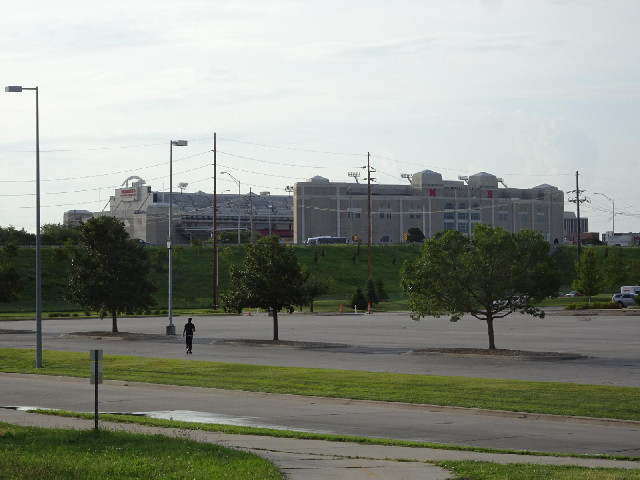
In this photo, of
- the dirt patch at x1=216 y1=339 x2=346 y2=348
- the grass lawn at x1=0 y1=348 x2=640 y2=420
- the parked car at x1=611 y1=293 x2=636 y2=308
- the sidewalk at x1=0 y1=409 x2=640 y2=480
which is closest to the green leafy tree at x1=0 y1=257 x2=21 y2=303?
the dirt patch at x1=216 y1=339 x2=346 y2=348

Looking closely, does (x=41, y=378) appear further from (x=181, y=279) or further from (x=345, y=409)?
(x=181, y=279)

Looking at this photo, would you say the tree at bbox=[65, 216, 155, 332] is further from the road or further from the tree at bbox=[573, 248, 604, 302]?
the tree at bbox=[573, 248, 604, 302]

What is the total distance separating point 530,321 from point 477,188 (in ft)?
441

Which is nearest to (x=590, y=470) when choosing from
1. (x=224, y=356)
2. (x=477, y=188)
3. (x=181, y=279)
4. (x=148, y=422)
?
(x=148, y=422)

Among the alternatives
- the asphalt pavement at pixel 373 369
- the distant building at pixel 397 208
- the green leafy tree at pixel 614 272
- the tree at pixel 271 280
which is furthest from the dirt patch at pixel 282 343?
the distant building at pixel 397 208

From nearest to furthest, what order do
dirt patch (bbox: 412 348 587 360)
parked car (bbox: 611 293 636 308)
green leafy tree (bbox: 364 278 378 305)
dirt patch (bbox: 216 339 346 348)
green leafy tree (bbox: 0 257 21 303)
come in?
dirt patch (bbox: 412 348 587 360) < dirt patch (bbox: 216 339 346 348) < green leafy tree (bbox: 0 257 21 303) < parked car (bbox: 611 293 636 308) < green leafy tree (bbox: 364 278 378 305)

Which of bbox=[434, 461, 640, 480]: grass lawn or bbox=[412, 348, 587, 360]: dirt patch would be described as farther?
bbox=[412, 348, 587, 360]: dirt patch

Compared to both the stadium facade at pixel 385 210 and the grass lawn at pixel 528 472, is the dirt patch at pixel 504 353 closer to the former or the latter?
the grass lawn at pixel 528 472

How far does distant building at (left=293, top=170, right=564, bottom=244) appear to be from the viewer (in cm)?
18700

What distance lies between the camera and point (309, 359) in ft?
117

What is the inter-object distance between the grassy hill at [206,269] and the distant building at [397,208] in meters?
36.9

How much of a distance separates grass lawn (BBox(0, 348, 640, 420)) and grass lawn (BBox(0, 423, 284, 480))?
28.3ft

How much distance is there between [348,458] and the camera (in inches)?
573

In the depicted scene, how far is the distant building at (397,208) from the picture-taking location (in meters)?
187
